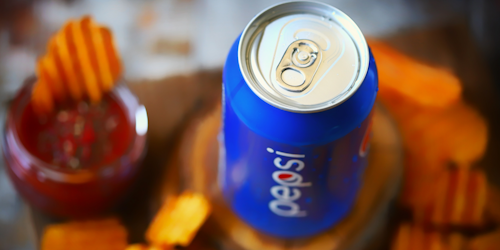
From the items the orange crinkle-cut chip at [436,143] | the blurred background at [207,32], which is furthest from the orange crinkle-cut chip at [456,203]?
the blurred background at [207,32]

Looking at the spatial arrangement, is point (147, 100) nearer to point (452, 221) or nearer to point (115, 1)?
point (115, 1)

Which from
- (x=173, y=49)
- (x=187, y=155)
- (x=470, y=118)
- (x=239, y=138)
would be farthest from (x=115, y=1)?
(x=470, y=118)

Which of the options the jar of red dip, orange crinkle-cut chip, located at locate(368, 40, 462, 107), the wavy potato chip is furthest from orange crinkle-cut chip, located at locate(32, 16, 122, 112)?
the wavy potato chip

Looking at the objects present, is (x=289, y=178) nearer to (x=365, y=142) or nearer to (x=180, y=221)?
(x=365, y=142)

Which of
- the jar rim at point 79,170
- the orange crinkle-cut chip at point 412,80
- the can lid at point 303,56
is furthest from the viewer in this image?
the orange crinkle-cut chip at point 412,80

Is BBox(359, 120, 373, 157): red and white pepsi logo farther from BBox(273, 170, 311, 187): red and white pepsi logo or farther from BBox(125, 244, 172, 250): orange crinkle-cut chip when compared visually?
BBox(125, 244, 172, 250): orange crinkle-cut chip

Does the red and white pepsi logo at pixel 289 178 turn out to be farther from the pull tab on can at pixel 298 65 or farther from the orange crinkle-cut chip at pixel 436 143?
the orange crinkle-cut chip at pixel 436 143

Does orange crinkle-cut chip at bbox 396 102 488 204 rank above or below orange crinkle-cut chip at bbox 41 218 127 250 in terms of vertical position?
above
